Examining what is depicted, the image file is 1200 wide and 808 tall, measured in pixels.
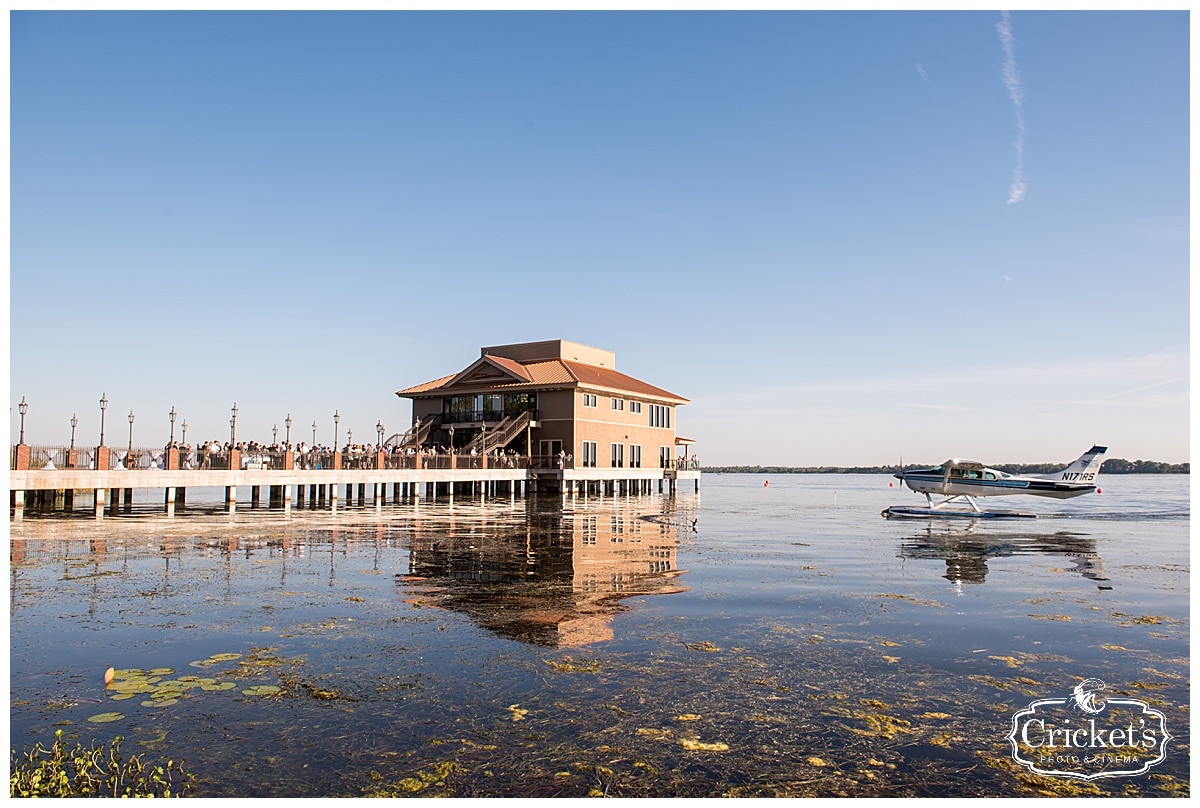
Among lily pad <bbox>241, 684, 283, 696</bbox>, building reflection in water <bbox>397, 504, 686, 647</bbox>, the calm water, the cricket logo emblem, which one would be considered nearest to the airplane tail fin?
the calm water

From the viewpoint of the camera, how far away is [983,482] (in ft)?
137

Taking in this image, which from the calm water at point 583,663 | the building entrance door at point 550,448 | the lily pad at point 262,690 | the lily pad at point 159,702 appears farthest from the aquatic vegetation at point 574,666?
the building entrance door at point 550,448

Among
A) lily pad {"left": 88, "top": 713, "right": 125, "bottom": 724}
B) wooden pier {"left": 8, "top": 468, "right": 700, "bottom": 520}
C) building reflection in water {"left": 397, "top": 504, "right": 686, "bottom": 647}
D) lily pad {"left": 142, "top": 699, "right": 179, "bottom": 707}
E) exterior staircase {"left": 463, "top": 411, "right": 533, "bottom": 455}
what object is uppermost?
exterior staircase {"left": 463, "top": 411, "right": 533, "bottom": 455}

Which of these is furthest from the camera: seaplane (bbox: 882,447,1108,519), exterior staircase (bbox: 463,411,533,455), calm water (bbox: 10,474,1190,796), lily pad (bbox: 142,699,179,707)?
exterior staircase (bbox: 463,411,533,455)

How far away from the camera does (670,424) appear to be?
72.5 m

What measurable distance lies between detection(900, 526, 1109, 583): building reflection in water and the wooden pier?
71.4 feet

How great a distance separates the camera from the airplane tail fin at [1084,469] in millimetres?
43000

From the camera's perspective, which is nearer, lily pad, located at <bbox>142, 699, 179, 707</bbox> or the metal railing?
lily pad, located at <bbox>142, 699, 179, 707</bbox>

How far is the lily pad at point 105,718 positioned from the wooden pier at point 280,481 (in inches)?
550

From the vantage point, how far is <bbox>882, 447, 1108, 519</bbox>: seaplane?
40656 mm

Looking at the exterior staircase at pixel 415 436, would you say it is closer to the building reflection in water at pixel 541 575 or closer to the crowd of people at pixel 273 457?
the crowd of people at pixel 273 457

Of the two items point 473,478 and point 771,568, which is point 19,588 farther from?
point 473,478

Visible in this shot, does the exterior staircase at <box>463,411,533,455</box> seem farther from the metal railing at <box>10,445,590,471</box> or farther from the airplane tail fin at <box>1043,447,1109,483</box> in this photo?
the airplane tail fin at <box>1043,447,1109,483</box>

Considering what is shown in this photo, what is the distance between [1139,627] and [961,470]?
30903 millimetres
